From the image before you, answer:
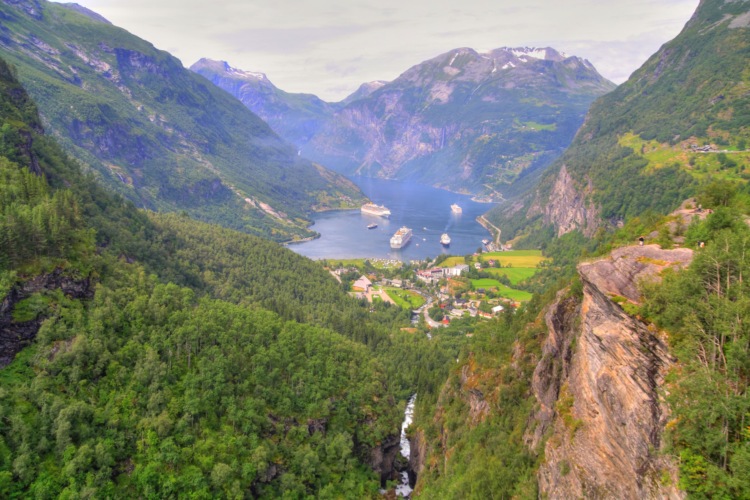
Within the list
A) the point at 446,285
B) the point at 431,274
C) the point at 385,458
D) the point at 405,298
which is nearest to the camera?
the point at 385,458

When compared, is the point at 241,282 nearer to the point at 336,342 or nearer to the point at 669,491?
the point at 336,342

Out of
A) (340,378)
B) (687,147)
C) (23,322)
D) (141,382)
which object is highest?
(687,147)

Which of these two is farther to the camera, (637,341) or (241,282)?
(241,282)

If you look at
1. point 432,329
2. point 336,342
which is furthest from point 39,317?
point 432,329

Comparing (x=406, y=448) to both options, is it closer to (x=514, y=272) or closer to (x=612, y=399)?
(x=612, y=399)

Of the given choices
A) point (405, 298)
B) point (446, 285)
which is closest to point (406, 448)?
point (405, 298)

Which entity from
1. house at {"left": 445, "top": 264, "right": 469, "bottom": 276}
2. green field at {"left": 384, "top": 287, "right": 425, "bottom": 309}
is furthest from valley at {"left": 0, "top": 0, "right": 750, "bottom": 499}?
house at {"left": 445, "top": 264, "right": 469, "bottom": 276}

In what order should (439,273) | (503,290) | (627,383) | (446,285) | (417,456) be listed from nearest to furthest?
(627,383) → (417,456) → (503,290) → (446,285) → (439,273)

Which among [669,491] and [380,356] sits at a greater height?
[669,491]
